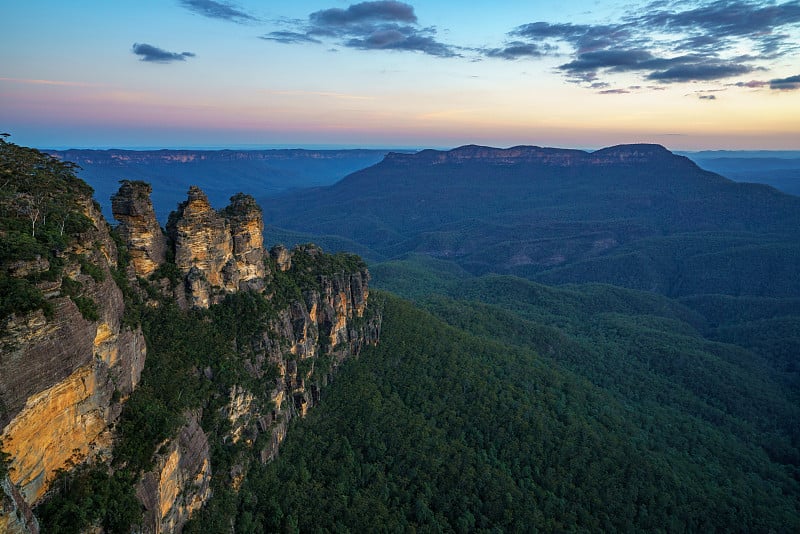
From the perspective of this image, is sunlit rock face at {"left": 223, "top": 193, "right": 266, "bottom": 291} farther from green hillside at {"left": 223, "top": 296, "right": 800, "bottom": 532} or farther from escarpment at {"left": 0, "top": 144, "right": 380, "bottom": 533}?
green hillside at {"left": 223, "top": 296, "right": 800, "bottom": 532}

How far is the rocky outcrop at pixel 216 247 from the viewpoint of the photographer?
133 feet

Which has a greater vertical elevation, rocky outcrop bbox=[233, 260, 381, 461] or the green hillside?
rocky outcrop bbox=[233, 260, 381, 461]

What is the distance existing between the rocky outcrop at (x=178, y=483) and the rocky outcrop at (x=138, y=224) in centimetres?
1433

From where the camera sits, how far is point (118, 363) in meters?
27.4

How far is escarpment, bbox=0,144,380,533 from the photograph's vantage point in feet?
66.0

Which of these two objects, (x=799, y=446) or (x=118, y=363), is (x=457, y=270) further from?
(x=118, y=363)

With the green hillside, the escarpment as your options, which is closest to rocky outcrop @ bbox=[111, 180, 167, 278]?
the escarpment

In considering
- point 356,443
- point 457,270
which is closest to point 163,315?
point 356,443

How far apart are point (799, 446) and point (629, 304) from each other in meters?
62.2

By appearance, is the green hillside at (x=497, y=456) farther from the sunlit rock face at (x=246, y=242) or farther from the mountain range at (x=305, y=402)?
the sunlit rock face at (x=246, y=242)

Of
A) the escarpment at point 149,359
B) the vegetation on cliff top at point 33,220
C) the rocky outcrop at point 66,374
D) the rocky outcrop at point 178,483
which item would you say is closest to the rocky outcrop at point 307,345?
the escarpment at point 149,359

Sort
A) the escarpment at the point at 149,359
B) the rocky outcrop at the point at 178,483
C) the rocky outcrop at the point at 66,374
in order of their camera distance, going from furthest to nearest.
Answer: the rocky outcrop at the point at 178,483, the escarpment at the point at 149,359, the rocky outcrop at the point at 66,374

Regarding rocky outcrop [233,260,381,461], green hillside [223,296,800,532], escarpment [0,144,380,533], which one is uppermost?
escarpment [0,144,380,533]

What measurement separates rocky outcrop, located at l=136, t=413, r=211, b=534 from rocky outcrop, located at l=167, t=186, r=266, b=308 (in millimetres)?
13889
